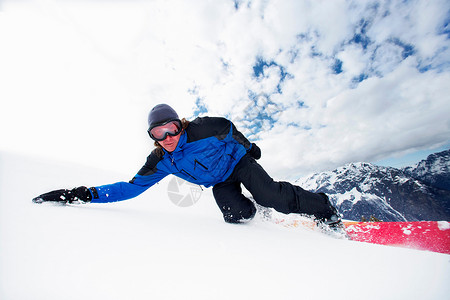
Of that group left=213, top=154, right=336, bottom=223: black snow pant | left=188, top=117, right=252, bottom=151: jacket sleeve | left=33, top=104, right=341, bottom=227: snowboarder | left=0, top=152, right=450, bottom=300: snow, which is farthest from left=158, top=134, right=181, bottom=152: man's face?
left=0, top=152, right=450, bottom=300: snow

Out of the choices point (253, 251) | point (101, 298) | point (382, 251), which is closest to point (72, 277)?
point (101, 298)

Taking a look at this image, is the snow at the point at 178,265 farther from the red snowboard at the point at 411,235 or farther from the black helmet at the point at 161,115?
the red snowboard at the point at 411,235

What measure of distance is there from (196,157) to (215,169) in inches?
12.4

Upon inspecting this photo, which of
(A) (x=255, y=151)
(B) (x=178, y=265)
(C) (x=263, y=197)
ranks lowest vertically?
(B) (x=178, y=265)

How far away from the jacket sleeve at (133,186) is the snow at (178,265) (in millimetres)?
743

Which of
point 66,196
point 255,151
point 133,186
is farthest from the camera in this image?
point 255,151

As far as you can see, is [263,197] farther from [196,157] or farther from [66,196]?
[66,196]

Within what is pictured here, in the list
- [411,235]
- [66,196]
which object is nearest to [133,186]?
[66,196]

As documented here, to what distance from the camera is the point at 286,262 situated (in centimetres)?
116

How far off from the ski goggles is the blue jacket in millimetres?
119

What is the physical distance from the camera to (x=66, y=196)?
2010 millimetres

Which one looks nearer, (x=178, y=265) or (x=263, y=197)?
(x=178, y=265)

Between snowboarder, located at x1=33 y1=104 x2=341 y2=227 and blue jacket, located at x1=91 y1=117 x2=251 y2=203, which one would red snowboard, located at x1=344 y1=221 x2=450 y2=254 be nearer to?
snowboarder, located at x1=33 y1=104 x2=341 y2=227

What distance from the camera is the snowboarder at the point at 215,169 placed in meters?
2.48
